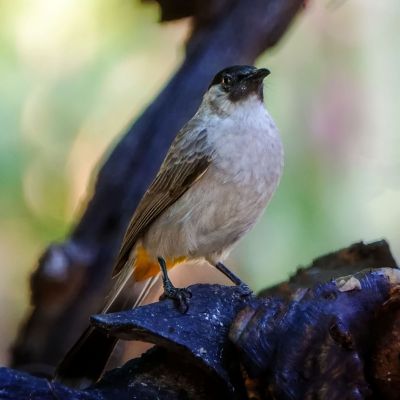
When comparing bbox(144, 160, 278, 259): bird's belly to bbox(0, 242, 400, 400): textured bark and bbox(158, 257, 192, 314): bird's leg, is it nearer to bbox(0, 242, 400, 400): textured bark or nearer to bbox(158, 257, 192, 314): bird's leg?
bbox(158, 257, 192, 314): bird's leg

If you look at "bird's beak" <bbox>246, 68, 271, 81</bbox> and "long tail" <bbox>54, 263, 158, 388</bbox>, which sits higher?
"bird's beak" <bbox>246, 68, 271, 81</bbox>

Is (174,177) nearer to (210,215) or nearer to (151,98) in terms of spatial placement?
(210,215)

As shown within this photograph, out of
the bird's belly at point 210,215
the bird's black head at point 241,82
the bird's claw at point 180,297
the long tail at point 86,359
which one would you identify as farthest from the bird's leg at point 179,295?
the bird's black head at point 241,82

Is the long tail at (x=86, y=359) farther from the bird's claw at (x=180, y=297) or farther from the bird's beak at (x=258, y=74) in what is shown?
the bird's beak at (x=258, y=74)

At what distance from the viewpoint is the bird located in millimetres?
1724

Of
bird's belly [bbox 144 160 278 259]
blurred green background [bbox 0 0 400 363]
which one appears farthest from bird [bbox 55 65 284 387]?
blurred green background [bbox 0 0 400 363]

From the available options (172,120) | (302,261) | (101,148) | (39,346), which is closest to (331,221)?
(302,261)

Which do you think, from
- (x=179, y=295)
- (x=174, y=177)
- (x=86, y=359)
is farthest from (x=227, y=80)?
(x=86, y=359)

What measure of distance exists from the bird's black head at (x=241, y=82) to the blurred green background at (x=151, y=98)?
1.17ft

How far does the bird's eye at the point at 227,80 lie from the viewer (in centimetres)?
188

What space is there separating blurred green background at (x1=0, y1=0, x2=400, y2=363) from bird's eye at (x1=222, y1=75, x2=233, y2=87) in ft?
1.15

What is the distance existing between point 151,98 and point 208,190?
1.83 feet

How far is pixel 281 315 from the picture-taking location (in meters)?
1.25

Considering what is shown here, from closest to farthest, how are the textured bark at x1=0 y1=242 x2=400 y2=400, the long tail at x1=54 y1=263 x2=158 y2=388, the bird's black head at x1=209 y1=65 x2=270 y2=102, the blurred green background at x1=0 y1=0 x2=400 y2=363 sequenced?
the textured bark at x1=0 y1=242 x2=400 y2=400
the long tail at x1=54 y1=263 x2=158 y2=388
the bird's black head at x1=209 y1=65 x2=270 y2=102
the blurred green background at x1=0 y1=0 x2=400 y2=363
